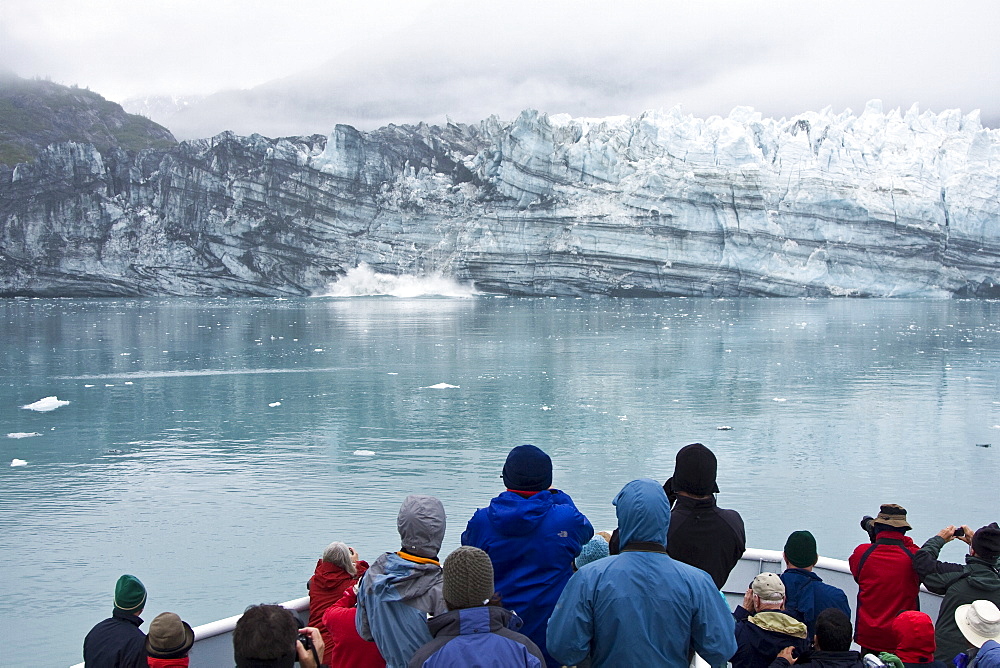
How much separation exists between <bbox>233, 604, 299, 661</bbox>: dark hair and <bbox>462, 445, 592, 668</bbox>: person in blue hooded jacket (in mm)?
716

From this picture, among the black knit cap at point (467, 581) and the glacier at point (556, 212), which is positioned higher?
the glacier at point (556, 212)

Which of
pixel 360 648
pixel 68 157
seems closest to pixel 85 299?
pixel 68 157

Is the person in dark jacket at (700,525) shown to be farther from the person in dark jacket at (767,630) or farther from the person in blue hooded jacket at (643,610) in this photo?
the person in blue hooded jacket at (643,610)

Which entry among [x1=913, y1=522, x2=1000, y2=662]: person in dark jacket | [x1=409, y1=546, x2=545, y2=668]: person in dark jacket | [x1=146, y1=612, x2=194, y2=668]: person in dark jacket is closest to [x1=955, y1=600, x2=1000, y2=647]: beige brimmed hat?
[x1=913, y1=522, x2=1000, y2=662]: person in dark jacket

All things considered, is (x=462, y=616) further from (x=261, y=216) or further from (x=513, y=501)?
(x=261, y=216)

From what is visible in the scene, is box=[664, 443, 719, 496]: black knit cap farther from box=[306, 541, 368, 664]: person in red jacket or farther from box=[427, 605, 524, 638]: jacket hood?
box=[306, 541, 368, 664]: person in red jacket

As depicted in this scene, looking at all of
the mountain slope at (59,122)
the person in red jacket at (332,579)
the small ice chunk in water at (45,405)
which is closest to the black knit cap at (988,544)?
the person in red jacket at (332,579)

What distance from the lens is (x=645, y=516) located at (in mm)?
2191

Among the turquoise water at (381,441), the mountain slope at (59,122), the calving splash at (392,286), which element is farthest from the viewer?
the mountain slope at (59,122)

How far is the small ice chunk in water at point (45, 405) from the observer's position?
1186 centimetres

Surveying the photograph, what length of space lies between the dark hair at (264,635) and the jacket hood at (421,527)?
1.30 ft

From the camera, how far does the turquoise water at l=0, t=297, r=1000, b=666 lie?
607 centimetres

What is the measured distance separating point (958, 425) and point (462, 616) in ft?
34.4

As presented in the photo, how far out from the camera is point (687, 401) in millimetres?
12617
